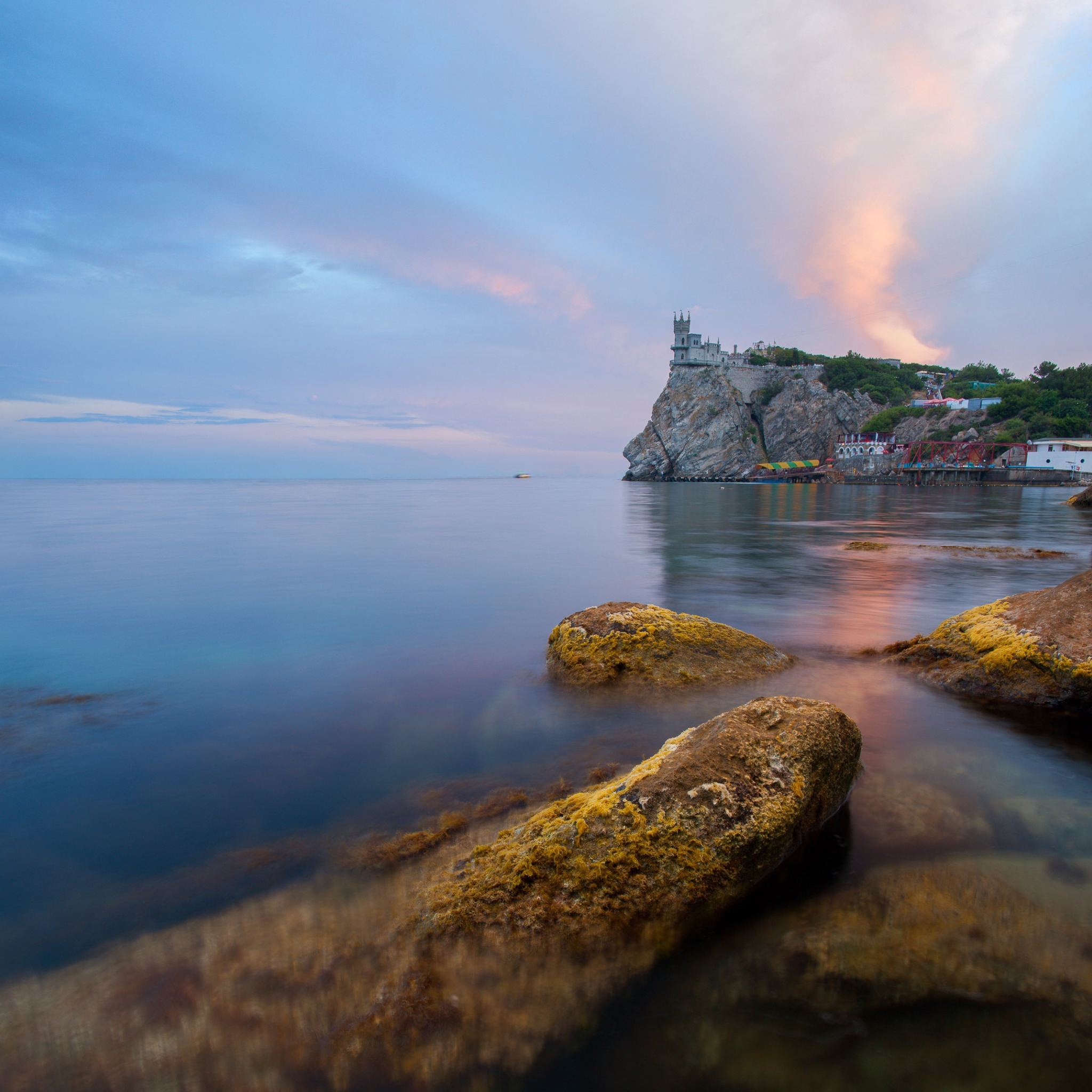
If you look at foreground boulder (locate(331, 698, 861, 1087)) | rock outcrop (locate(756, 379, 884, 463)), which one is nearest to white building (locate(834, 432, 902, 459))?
rock outcrop (locate(756, 379, 884, 463))

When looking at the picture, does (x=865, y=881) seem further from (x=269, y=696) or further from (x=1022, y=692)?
(x=269, y=696)

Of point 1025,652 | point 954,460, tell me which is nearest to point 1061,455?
point 954,460

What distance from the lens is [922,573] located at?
53.6 feet

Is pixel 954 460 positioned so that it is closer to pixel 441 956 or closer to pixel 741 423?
pixel 741 423

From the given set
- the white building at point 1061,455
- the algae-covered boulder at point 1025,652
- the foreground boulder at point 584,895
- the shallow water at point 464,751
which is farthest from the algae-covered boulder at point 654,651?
the white building at point 1061,455

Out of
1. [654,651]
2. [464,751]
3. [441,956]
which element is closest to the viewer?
[441,956]

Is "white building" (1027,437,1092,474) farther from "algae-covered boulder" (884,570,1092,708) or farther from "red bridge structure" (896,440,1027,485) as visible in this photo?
"algae-covered boulder" (884,570,1092,708)

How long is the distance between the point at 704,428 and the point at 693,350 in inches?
1010

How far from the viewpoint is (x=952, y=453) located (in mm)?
97438

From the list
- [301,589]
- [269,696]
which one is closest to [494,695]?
[269,696]

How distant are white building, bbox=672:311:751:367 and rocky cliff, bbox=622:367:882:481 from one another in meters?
9.47

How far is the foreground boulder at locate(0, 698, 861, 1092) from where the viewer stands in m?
2.83

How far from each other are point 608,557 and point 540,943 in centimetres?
1787

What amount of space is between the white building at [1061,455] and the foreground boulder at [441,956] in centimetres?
10271
